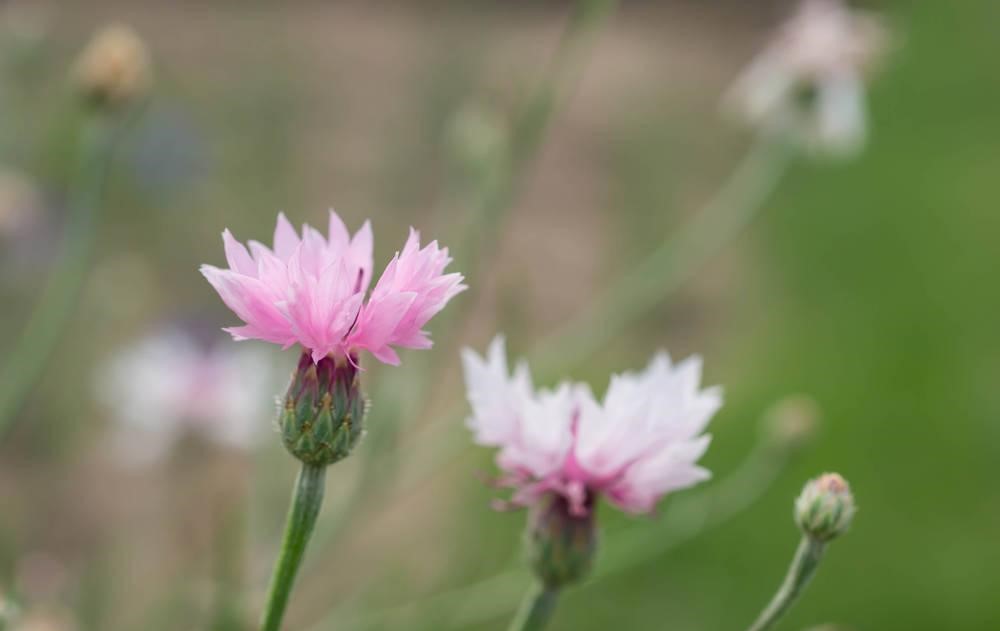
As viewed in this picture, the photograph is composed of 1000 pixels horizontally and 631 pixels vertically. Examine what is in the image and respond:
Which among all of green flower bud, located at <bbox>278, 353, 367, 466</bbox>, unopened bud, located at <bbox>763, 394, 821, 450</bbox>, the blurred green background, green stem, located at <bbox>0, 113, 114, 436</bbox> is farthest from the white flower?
green flower bud, located at <bbox>278, 353, 367, 466</bbox>

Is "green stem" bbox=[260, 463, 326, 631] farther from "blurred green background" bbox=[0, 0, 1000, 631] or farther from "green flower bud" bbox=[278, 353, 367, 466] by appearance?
"blurred green background" bbox=[0, 0, 1000, 631]

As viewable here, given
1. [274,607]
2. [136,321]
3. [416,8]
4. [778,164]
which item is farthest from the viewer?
[416,8]

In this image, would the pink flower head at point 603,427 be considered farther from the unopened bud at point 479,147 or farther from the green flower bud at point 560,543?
the unopened bud at point 479,147

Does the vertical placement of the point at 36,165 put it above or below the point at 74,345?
above

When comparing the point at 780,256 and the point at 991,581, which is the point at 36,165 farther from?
the point at 991,581

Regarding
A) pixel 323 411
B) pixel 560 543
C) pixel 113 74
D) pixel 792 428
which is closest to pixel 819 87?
pixel 792 428

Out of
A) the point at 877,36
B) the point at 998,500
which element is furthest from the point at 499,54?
the point at 877,36
